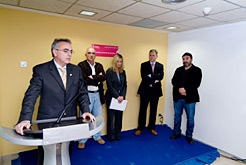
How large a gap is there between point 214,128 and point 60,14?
3754mm

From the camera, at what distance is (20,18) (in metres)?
2.95

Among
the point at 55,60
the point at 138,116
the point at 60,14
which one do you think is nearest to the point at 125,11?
the point at 60,14

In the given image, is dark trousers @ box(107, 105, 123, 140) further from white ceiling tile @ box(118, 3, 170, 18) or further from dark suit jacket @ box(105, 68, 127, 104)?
white ceiling tile @ box(118, 3, 170, 18)

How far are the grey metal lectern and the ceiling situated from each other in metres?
1.91

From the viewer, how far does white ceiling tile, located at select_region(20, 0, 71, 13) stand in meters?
2.56

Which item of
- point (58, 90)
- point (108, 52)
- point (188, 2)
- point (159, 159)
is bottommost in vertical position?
point (159, 159)

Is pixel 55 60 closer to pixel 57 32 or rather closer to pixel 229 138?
pixel 57 32

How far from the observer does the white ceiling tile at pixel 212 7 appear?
2.39 meters

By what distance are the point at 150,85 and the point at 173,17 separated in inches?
57.8

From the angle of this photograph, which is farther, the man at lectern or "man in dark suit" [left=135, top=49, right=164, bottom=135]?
"man in dark suit" [left=135, top=49, right=164, bottom=135]

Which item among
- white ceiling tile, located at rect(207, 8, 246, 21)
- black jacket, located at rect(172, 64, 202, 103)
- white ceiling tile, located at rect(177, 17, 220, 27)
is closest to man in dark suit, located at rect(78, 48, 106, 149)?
black jacket, located at rect(172, 64, 202, 103)

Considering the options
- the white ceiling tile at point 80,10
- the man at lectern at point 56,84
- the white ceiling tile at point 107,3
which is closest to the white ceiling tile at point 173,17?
the white ceiling tile at point 107,3

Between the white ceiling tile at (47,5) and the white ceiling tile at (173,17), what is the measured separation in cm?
159

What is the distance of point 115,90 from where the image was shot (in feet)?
11.5
